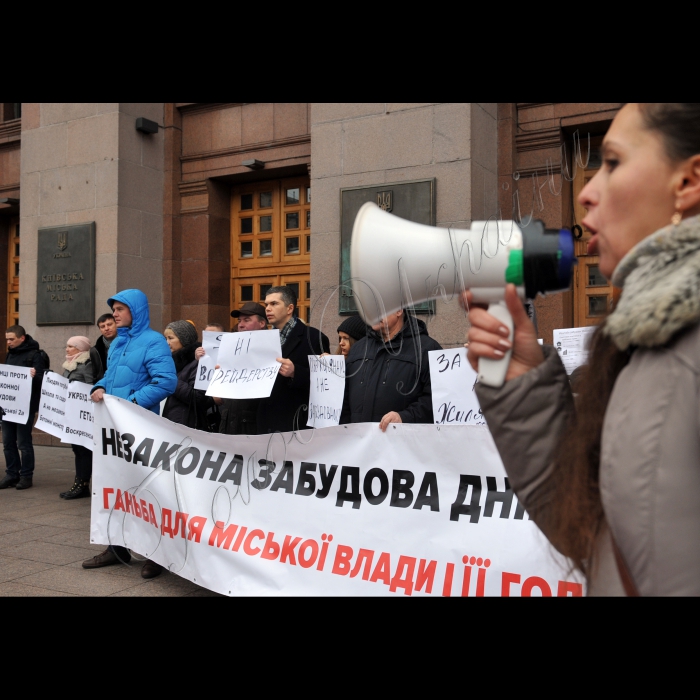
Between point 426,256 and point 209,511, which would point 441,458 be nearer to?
point 209,511

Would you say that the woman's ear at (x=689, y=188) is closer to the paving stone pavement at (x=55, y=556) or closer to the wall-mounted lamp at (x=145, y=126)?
the paving stone pavement at (x=55, y=556)

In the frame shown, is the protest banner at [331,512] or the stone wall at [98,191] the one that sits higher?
the stone wall at [98,191]

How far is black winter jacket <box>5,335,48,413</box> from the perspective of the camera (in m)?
7.92

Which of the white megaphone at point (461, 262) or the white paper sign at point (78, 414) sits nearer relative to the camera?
the white megaphone at point (461, 262)

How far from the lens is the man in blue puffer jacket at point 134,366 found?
16.1 ft

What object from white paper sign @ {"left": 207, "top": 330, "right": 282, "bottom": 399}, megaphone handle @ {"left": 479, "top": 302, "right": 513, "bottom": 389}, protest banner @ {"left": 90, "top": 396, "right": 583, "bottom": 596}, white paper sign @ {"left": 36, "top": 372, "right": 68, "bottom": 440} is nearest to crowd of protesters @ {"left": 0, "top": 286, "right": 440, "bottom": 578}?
white paper sign @ {"left": 207, "top": 330, "right": 282, "bottom": 399}

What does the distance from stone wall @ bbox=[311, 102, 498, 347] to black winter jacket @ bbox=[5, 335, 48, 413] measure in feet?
10.6

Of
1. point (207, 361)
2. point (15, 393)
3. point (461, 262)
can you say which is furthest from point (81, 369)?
point (461, 262)

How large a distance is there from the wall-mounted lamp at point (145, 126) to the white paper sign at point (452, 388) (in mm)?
7885

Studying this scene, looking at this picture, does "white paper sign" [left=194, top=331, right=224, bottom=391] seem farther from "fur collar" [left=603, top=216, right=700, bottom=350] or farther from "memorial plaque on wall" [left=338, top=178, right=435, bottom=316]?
"fur collar" [left=603, top=216, right=700, bottom=350]

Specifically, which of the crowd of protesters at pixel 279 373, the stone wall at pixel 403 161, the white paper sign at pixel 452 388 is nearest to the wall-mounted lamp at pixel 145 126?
the stone wall at pixel 403 161

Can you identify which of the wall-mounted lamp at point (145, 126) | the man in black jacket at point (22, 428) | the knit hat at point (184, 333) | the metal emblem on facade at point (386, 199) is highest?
the wall-mounted lamp at point (145, 126)

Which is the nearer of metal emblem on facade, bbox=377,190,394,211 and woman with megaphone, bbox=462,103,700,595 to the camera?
woman with megaphone, bbox=462,103,700,595

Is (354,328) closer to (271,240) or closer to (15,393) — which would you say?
(15,393)
